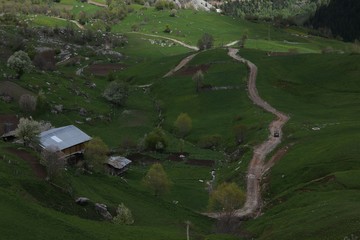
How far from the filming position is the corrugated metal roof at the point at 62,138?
8556 cm

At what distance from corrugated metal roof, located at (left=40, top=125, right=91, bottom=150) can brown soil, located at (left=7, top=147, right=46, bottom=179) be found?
50.5ft

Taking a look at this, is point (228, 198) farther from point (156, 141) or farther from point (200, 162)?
point (156, 141)

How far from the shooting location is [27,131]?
7550 centimetres

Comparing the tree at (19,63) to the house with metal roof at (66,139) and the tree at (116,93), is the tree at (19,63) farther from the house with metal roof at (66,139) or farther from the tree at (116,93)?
the house with metal roof at (66,139)

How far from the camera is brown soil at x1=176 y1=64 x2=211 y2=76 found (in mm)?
169875

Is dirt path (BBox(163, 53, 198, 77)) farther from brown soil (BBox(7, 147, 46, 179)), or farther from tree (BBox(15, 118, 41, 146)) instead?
brown soil (BBox(7, 147, 46, 179))

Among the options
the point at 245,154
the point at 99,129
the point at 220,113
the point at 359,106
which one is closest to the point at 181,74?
the point at 220,113

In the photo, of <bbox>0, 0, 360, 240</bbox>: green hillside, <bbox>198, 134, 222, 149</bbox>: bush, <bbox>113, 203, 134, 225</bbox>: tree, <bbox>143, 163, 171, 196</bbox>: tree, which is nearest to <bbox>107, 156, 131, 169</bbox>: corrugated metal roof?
<bbox>0, 0, 360, 240</bbox>: green hillside

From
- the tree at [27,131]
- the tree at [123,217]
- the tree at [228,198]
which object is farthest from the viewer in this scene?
the tree at [27,131]

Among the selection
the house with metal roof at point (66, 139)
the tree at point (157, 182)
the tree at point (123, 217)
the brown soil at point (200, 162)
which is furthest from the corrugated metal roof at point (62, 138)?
the tree at point (123, 217)

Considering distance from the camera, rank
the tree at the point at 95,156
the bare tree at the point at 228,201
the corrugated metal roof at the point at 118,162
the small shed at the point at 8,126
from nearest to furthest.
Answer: the bare tree at the point at 228,201, the tree at the point at 95,156, the corrugated metal roof at the point at 118,162, the small shed at the point at 8,126

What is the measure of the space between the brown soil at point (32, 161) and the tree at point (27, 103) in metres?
51.0

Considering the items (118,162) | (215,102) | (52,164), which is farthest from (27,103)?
(52,164)

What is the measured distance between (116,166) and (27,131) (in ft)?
67.7
